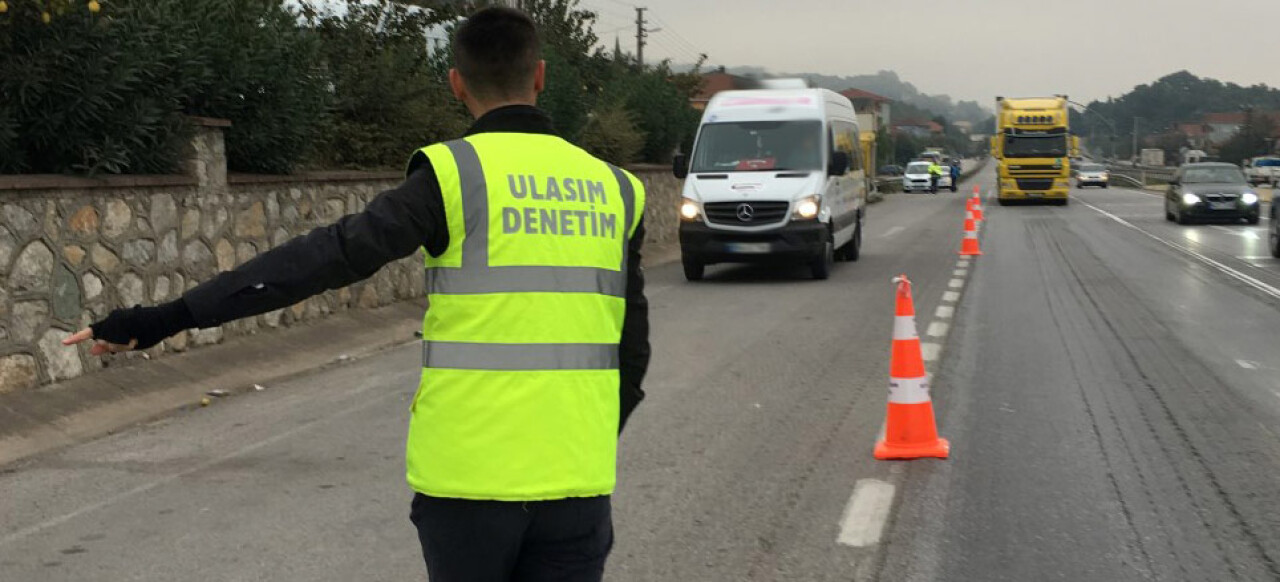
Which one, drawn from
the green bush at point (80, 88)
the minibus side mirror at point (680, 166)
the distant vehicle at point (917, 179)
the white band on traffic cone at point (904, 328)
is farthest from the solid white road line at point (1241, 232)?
the distant vehicle at point (917, 179)

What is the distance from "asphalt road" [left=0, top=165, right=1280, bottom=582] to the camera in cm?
513

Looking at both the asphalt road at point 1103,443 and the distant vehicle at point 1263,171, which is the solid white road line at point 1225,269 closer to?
the asphalt road at point 1103,443

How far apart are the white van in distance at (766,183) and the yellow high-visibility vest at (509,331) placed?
14.9 m

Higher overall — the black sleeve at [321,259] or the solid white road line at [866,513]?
the black sleeve at [321,259]

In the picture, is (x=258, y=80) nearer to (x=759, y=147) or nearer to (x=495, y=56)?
(x=759, y=147)

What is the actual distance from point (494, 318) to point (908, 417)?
489 centimetres

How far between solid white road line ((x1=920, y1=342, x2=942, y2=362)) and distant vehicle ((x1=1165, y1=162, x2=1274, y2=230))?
889 inches

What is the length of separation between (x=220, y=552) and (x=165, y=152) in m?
5.51

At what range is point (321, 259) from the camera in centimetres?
236

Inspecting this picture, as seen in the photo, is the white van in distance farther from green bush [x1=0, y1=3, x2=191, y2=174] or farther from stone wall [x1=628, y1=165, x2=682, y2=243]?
green bush [x1=0, y1=3, x2=191, y2=174]

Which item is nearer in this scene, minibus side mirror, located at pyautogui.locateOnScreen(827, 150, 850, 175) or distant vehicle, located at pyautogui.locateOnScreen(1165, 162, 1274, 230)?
minibus side mirror, located at pyautogui.locateOnScreen(827, 150, 850, 175)

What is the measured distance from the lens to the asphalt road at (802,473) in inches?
202

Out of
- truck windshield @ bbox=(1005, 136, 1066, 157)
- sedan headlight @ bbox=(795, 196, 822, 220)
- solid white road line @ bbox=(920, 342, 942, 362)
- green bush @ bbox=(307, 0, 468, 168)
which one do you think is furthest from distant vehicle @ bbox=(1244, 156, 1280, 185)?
solid white road line @ bbox=(920, 342, 942, 362)

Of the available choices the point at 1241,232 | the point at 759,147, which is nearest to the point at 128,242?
the point at 759,147
